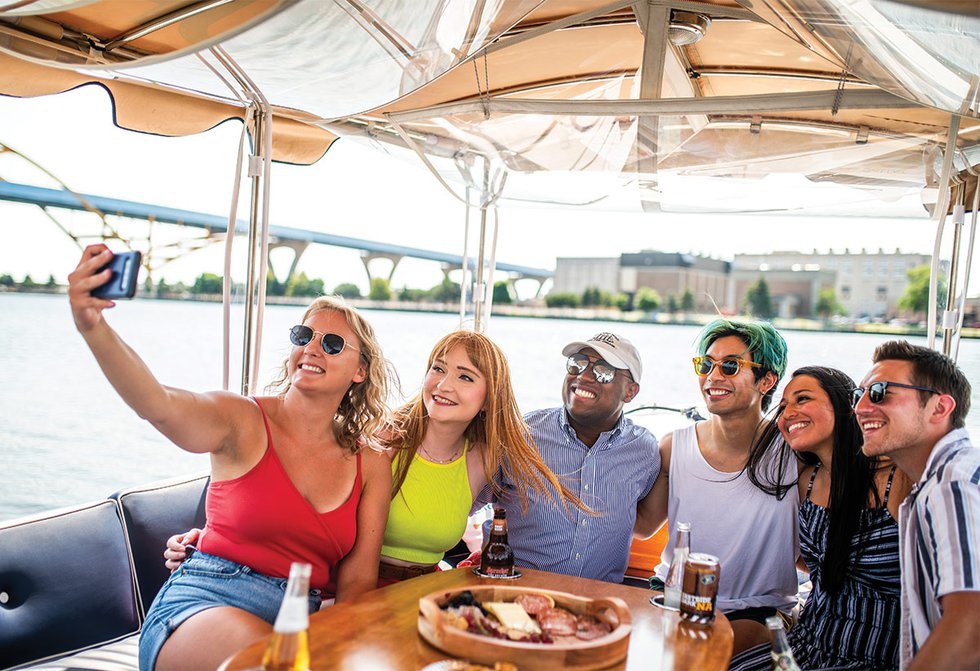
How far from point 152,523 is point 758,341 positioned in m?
2.13

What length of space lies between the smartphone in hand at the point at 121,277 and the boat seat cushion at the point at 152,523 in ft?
4.39

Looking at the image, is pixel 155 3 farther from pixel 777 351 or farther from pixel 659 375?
pixel 659 375

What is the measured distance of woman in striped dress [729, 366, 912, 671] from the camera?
2285 mm

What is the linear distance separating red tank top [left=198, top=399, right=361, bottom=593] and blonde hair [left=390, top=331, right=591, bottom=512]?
1.26 ft

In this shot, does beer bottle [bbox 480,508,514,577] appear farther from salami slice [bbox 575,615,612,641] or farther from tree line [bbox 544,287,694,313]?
tree line [bbox 544,287,694,313]

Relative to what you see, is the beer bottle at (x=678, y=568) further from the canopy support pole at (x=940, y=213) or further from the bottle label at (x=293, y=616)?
the canopy support pole at (x=940, y=213)

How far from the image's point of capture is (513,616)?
69.4 inches

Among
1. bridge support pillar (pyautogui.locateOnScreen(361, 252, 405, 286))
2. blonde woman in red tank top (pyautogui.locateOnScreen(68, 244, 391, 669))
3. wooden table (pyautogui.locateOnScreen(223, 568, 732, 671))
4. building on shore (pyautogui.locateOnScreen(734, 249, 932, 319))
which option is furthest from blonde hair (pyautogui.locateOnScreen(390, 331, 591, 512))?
building on shore (pyautogui.locateOnScreen(734, 249, 932, 319))

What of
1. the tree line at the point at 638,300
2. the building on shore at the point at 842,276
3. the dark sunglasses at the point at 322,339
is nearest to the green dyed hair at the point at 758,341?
the dark sunglasses at the point at 322,339

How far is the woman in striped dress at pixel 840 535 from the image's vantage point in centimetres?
229

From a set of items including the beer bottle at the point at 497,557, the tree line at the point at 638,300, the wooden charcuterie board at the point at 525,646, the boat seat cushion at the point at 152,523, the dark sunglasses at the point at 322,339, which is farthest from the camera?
the tree line at the point at 638,300

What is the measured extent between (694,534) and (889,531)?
2.17 ft

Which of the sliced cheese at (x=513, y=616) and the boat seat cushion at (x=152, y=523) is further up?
the sliced cheese at (x=513, y=616)

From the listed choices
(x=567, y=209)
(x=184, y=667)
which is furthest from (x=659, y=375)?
(x=184, y=667)
